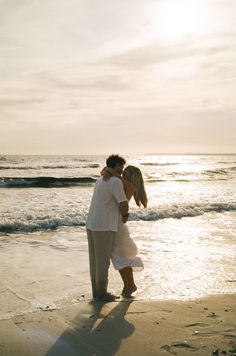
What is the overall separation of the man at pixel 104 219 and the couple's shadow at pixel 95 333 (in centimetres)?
40

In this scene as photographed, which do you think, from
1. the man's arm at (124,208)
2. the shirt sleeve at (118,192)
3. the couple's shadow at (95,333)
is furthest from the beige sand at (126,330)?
the shirt sleeve at (118,192)

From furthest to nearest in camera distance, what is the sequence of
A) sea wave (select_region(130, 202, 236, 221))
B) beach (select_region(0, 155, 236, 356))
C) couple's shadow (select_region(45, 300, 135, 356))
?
sea wave (select_region(130, 202, 236, 221)), beach (select_region(0, 155, 236, 356)), couple's shadow (select_region(45, 300, 135, 356))

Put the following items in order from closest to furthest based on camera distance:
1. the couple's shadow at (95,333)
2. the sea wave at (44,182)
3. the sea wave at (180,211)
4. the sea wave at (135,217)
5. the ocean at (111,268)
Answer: the couple's shadow at (95,333) < the ocean at (111,268) < the sea wave at (135,217) < the sea wave at (180,211) < the sea wave at (44,182)

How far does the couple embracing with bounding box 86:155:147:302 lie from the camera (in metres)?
5.14

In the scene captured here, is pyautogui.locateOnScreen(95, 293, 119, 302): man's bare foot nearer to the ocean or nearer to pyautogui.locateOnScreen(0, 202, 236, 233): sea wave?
the ocean

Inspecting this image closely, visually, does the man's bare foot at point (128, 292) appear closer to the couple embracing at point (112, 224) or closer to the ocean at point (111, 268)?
the couple embracing at point (112, 224)

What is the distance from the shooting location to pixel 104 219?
5.17m

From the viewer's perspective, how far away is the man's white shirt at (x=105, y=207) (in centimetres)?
511

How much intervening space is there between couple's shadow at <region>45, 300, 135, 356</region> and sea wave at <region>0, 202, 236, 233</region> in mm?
6618

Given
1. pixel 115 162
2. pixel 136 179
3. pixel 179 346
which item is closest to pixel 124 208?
pixel 136 179

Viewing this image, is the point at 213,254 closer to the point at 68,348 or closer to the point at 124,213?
the point at 124,213

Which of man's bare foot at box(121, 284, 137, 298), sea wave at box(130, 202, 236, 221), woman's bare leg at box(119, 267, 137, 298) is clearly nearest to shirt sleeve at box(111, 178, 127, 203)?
woman's bare leg at box(119, 267, 137, 298)

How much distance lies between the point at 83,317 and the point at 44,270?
2.51m

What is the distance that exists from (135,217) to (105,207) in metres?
8.18
